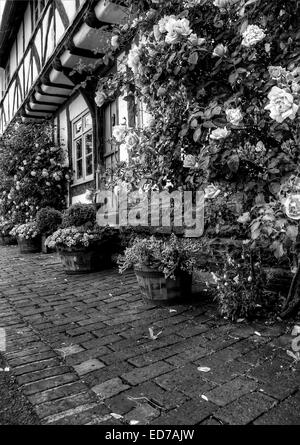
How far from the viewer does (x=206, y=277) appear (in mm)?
4133

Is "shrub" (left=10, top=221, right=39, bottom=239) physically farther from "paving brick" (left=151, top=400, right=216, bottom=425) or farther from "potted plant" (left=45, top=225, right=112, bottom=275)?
"paving brick" (left=151, top=400, right=216, bottom=425)

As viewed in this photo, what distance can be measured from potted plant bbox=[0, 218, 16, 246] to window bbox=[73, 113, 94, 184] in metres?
2.54

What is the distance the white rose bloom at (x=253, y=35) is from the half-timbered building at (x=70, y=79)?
10.9ft

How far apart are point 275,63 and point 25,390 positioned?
8.47 feet

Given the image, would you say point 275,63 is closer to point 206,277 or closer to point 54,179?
point 206,277

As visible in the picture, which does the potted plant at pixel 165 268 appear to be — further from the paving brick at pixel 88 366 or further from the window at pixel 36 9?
the window at pixel 36 9

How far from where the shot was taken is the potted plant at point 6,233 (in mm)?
10028

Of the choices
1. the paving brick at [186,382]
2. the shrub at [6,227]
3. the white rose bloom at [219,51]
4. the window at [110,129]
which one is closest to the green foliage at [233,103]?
the white rose bloom at [219,51]

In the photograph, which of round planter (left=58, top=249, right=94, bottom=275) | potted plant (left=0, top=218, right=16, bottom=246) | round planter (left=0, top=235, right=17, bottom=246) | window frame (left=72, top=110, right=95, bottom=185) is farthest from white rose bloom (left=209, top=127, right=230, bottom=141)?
round planter (left=0, top=235, right=17, bottom=246)

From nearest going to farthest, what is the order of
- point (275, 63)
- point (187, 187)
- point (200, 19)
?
point (275, 63) → point (200, 19) → point (187, 187)

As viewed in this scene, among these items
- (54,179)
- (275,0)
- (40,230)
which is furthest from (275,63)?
(54,179)

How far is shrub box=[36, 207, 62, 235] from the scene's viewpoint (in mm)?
7766

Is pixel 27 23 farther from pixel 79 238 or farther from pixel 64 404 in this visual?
pixel 64 404

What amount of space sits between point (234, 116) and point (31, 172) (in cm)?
794
